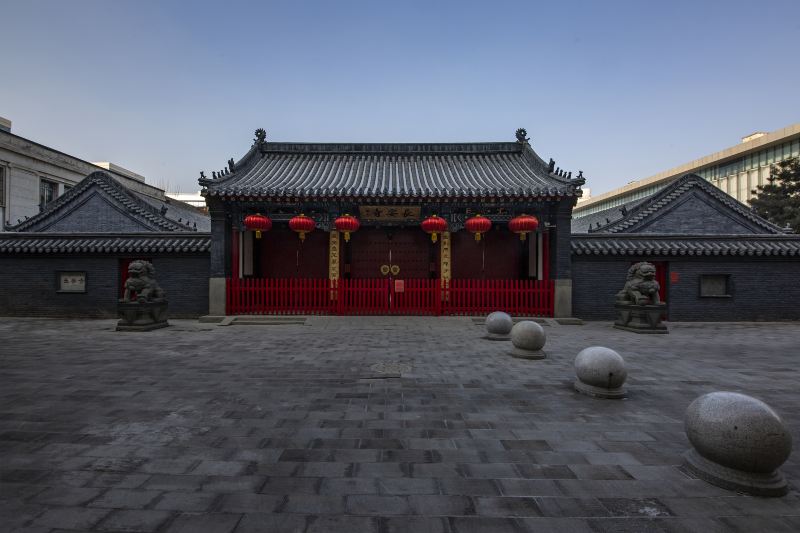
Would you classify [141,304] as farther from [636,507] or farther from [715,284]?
[715,284]

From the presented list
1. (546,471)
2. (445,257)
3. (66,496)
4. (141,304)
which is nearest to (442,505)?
(546,471)

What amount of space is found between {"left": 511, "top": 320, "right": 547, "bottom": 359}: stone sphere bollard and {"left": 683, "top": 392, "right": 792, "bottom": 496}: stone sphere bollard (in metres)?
3.96

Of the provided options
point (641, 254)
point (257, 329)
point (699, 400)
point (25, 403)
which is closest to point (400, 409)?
point (699, 400)

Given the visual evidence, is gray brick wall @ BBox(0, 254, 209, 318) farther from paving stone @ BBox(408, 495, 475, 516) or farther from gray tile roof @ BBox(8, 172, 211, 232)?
paving stone @ BBox(408, 495, 475, 516)

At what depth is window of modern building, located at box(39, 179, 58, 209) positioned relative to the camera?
23141mm

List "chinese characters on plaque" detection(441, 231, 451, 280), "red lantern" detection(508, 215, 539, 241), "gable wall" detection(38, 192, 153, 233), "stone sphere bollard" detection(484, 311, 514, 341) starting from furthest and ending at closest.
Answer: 1. "gable wall" detection(38, 192, 153, 233)
2. "chinese characters on plaque" detection(441, 231, 451, 280)
3. "red lantern" detection(508, 215, 539, 241)
4. "stone sphere bollard" detection(484, 311, 514, 341)

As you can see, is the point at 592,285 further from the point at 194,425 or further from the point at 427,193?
the point at 194,425

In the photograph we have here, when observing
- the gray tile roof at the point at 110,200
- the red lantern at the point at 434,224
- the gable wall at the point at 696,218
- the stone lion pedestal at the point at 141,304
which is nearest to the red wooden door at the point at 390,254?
the red lantern at the point at 434,224

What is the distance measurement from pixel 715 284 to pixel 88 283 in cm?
2091

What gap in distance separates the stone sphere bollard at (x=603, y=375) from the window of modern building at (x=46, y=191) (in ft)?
100

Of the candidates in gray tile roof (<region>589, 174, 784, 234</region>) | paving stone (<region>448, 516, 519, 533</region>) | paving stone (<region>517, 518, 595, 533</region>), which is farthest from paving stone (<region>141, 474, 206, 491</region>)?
gray tile roof (<region>589, 174, 784, 234</region>)

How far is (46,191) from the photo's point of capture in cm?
2378

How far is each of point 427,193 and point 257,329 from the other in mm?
6572

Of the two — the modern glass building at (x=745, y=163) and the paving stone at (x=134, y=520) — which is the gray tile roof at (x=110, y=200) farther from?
the modern glass building at (x=745, y=163)
